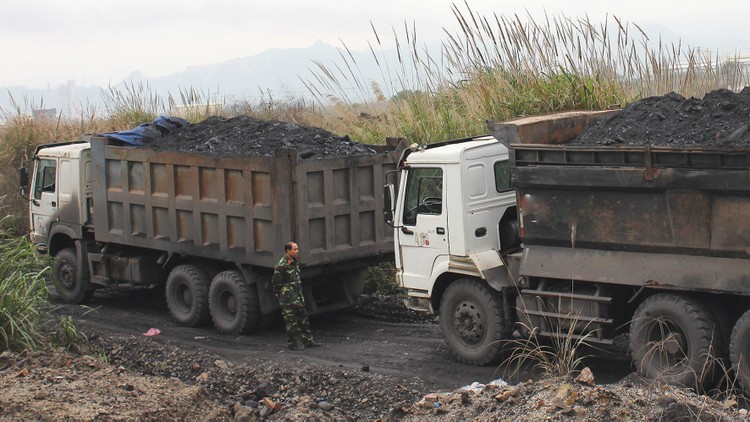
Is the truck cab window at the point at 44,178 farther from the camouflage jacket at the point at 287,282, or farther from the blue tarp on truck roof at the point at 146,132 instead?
the camouflage jacket at the point at 287,282

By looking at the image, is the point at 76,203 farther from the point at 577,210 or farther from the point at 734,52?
the point at 734,52

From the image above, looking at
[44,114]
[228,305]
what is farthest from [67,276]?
[44,114]

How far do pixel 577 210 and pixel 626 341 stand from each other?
2.01 m

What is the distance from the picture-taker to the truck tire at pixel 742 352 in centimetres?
809

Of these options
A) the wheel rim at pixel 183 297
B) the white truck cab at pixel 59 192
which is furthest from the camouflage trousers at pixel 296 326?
the white truck cab at pixel 59 192

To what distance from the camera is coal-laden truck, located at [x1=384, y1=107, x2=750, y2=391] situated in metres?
8.24

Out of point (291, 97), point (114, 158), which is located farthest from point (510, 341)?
point (291, 97)

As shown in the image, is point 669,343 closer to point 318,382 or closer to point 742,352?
point 742,352

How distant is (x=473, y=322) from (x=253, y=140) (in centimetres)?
427

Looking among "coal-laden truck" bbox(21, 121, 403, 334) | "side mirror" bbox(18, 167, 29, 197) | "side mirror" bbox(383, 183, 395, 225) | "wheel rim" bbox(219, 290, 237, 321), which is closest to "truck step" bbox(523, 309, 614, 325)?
"side mirror" bbox(383, 183, 395, 225)

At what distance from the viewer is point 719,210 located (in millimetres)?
8180

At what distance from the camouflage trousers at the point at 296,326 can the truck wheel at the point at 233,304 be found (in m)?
0.84

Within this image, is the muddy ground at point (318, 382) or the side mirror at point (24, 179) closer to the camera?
the muddy ground at point (318, 382)

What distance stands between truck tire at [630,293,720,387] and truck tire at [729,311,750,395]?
7.7 inches
